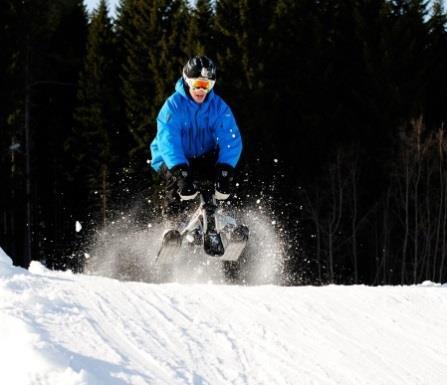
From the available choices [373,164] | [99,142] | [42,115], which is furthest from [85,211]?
[373,164]

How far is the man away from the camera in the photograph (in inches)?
291

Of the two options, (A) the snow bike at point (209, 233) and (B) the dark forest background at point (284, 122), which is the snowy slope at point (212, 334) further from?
(B) the dark forest background at point (284, 122)

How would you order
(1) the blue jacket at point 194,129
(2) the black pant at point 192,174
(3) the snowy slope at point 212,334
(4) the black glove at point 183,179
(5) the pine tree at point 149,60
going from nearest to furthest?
(3) the snowy slope at point 212,334 → (4) the black glove at point 183,179 → (1) the blue jacket at point 194,129 → (2) the black pant at point 192,174 → (5) the pine tree at point 149,60

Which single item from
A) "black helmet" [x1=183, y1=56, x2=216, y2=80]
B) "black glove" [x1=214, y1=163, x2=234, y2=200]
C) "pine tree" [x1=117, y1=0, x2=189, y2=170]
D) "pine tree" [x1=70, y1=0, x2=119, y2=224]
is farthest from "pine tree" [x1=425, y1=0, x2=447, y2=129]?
"black helmet" [x1=183, y1=56, x2=216, y2=80]

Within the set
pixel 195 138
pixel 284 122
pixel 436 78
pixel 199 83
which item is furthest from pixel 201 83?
pixel 436 78

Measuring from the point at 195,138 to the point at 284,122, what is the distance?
20.4 m

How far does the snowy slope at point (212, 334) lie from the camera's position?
4285 mm

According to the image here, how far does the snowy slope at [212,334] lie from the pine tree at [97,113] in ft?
72.5

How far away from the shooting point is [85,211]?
95.6 feet

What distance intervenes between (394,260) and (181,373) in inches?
955

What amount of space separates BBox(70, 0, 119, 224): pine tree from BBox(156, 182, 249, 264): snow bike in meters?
20.5

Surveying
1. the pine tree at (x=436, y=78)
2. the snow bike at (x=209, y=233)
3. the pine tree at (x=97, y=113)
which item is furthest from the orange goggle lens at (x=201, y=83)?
the pine tree at (x=436, y=78)

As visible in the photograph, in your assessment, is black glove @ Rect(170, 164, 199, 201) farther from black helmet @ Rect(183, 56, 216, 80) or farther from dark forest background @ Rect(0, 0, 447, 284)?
dark forest background @ Rect(0, 0, 447, 284)

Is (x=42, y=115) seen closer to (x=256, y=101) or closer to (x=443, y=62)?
(x=256, y=101)
